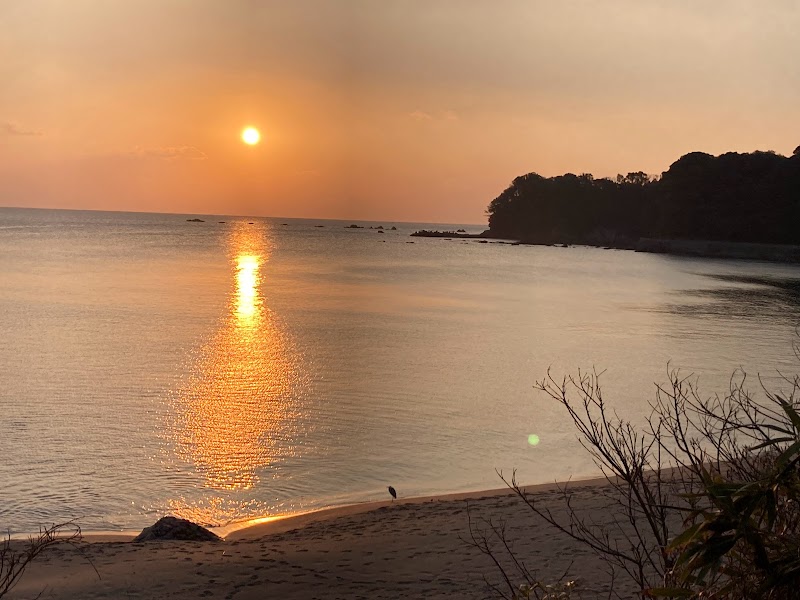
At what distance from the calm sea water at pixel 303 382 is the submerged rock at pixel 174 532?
112 centimetres

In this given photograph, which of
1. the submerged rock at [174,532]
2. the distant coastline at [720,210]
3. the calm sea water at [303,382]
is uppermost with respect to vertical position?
the distant coastline at [720,210]

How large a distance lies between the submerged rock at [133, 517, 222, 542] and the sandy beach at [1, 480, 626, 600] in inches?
7.8

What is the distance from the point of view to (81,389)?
19.6 meters

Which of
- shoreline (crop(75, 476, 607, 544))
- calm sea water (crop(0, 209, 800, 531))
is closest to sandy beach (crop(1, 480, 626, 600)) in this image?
shoreline (crop(75, 476, 607, 544))

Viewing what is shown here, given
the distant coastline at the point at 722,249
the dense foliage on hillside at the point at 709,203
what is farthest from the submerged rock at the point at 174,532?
the dense foliage on hillside at the point at 709,203

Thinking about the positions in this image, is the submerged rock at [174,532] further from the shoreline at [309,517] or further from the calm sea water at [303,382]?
the calm sea water at [303,382]

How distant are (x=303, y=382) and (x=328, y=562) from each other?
12.4 m

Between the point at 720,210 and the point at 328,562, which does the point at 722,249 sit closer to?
the point at 720,210

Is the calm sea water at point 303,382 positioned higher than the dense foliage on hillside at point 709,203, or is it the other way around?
the dense foliage on hillside at point 709,203

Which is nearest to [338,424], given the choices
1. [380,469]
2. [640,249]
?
[380,469]

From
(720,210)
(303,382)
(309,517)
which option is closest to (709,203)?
(720,210)

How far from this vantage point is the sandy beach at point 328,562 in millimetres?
8047

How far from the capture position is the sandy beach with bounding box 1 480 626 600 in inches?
317

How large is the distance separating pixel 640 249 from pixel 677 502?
12523 cm
